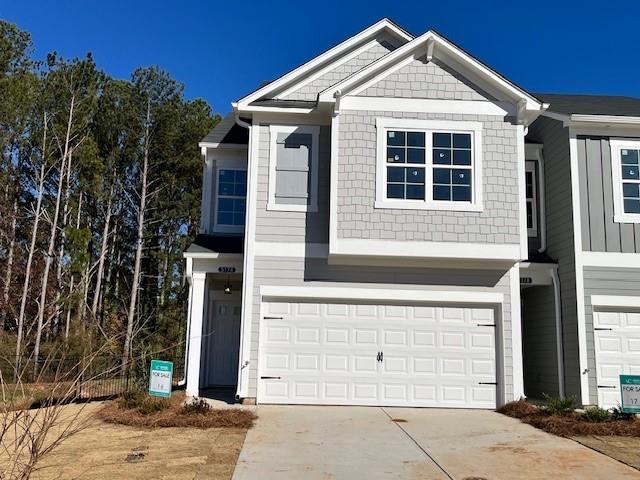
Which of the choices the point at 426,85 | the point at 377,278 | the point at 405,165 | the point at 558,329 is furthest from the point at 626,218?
the point at 377,278

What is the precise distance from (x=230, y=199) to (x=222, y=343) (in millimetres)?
3672

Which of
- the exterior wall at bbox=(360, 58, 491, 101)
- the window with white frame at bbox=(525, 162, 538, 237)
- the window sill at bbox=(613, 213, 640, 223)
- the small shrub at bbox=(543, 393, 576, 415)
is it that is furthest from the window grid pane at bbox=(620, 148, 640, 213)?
the small shrub at bbox=(543, 393, 576, 415)

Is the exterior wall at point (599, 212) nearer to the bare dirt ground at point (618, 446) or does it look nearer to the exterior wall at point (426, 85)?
the exterior wall at point (426, 85)

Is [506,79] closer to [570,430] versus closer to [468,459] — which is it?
[570,430]

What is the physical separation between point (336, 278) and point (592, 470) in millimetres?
6144

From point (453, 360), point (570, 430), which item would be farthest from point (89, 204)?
point (570, 430)

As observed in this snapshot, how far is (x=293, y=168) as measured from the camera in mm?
12281

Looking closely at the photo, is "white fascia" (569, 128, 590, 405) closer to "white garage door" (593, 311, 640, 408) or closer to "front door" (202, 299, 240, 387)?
"white garage door" (593, 311, 640, 408)

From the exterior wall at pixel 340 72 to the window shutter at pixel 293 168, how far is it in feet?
3.64

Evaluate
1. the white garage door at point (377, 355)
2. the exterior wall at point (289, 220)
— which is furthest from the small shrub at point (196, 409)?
the exterior wall at point (289, 220)

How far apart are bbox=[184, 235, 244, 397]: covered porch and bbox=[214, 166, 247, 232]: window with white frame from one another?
19.7 inches

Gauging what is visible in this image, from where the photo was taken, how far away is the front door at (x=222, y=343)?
567 inches

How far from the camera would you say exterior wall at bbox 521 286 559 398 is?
13125mm

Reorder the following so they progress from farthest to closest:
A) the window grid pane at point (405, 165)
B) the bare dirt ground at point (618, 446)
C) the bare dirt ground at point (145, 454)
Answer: the window grid pane at point (405, 165)
the bare dirt ground at point (618, 446)
the bare dirt ground at point (145, 454)
